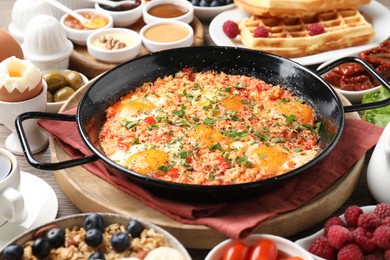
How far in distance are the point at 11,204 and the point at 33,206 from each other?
1.10 ft

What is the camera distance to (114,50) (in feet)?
14.6

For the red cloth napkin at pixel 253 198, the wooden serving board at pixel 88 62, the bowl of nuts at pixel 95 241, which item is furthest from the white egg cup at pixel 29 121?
the bowl of nuts at pixel 95 241

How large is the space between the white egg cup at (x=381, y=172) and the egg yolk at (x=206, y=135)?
2.53 feet

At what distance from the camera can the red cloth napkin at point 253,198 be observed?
9.43ft

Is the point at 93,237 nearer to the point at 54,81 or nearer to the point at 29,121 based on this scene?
the point at 29,121

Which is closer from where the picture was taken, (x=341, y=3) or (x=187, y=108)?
(x=187, y=108)

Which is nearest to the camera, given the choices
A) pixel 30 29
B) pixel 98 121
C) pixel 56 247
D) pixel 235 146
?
pixel 56 247

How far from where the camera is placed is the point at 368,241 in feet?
8.89

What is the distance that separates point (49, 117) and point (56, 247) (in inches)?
35.5

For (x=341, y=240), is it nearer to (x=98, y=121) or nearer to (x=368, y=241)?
(x=368, y=241)

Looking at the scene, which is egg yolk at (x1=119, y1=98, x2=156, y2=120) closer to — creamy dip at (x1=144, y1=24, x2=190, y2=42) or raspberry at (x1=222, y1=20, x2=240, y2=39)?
creamy dip at (x1=144, y1=24, x2=190, y2=42)

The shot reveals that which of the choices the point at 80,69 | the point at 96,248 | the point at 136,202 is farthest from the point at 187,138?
the point at 80,69

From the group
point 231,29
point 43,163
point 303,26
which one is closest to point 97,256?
point 43,163

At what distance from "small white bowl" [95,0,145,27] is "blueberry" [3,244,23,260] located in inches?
106
